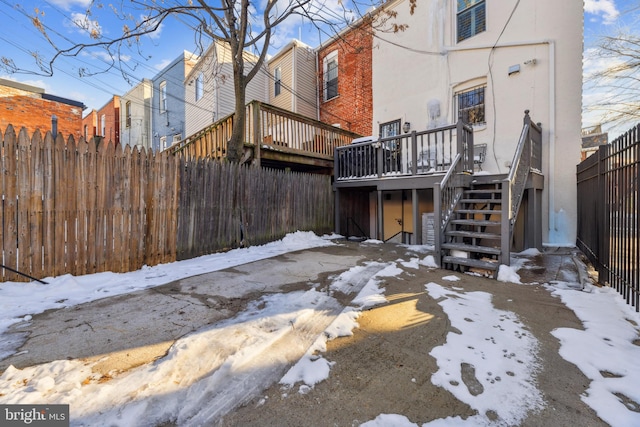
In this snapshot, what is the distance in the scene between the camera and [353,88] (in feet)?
38.1

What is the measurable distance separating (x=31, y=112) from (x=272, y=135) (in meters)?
10.4

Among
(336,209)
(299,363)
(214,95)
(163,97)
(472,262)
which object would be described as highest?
(163,97)

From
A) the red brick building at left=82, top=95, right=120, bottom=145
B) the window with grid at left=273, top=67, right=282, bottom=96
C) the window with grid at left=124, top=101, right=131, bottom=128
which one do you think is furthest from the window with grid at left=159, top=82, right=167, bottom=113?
the window with grid at left=273, top=67, right=282, bottom=96

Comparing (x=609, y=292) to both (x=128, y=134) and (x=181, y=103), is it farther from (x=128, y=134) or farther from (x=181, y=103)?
(x=128, y=134)

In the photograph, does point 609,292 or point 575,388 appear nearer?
point 575,388

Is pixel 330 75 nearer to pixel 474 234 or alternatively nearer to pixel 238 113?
pixel 238 113

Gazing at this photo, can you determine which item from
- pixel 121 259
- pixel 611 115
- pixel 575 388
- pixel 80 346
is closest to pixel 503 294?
pixel 575 388

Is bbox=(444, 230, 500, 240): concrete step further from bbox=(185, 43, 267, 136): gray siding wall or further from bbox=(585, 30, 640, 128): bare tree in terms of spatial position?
bbox=(185, 43, 267, 136): gray siding wall

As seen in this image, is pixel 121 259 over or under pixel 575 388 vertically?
over

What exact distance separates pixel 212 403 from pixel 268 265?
3246 mm

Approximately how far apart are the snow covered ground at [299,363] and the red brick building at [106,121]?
70.3 feet

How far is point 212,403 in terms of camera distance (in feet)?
5.24

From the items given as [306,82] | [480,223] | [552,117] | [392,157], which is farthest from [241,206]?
[306,82]

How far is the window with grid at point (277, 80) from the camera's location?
13.8 metres
